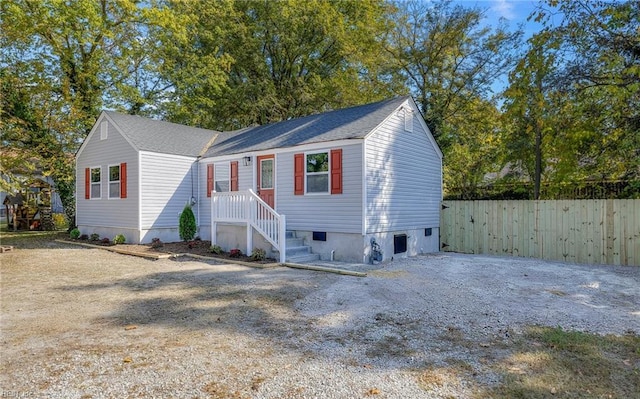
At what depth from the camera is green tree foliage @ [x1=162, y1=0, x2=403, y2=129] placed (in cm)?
2084

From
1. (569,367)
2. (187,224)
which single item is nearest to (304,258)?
(187,224)

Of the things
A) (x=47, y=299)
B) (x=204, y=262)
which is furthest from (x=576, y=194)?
(x=47, y=299)

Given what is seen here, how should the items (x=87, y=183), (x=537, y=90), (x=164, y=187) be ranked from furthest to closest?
(x=87, y=183), (x=164, y=187), (x=537, y=90)

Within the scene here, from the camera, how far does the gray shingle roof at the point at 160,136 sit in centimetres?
1349

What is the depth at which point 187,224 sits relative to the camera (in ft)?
43.0

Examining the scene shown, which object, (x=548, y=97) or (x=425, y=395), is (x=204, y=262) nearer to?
(x=425, y=395)

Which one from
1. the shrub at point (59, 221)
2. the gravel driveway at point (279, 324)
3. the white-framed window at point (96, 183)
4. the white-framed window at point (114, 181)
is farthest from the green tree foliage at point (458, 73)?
the shrub at point (59, 221)

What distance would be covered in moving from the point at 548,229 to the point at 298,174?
7040mm

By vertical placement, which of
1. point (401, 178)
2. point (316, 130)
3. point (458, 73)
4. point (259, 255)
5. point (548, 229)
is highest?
point (458, 73)

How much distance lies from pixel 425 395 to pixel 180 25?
20.9 metres

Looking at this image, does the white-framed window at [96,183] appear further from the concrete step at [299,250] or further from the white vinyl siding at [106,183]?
the concrete step at [299,250]

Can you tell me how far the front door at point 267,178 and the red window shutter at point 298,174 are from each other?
1026 mm

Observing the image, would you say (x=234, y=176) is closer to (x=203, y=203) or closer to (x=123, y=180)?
(x=203, y=203)

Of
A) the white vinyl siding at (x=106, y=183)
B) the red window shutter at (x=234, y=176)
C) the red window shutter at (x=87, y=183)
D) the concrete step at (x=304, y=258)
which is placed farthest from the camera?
the red window shutter at (x=87, y=183)
